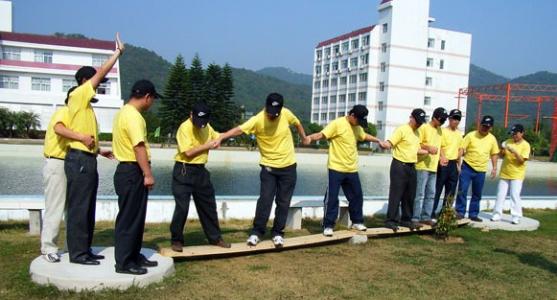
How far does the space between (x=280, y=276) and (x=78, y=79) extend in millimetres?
2561

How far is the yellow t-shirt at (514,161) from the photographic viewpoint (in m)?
7.17

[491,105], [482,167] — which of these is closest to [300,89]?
[491,105]

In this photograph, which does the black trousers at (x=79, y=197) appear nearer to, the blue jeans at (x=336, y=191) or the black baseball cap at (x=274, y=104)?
the black baseball cap at (x=274, y=104)

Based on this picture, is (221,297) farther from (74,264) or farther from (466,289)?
(466,289)

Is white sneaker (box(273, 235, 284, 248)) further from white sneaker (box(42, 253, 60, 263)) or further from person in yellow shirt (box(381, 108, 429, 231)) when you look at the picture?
white sneaker (box(42, 253, 60, 263))

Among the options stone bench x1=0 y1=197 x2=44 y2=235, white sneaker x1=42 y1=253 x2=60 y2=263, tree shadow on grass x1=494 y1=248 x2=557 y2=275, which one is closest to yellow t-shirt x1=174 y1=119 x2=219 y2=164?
white sneaker x1=42 y1=253 x2=60 y2=263

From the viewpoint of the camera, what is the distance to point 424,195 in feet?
22.0

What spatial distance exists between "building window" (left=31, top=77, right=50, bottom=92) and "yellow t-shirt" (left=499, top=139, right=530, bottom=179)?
43.4m

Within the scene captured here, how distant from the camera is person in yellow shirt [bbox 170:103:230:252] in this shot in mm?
4625

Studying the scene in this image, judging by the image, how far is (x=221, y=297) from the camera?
368 centimetres

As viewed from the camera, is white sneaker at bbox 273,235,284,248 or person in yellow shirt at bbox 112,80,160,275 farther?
white sneaker at bbox 273,235,284,248

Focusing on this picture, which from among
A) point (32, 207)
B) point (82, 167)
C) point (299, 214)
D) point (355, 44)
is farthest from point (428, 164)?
point (355, 44)

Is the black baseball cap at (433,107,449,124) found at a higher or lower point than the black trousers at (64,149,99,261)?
higher

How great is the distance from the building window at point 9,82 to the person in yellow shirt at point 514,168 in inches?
1754
